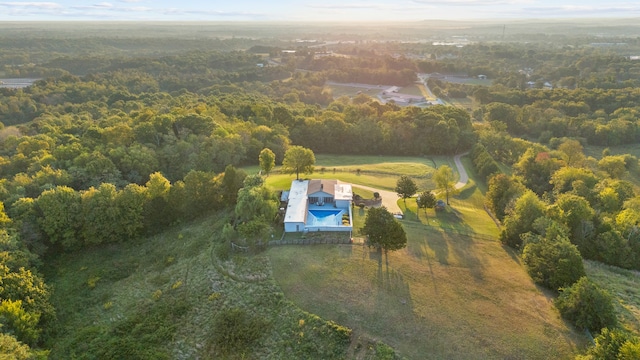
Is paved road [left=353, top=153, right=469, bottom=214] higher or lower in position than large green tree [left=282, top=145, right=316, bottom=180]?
lower

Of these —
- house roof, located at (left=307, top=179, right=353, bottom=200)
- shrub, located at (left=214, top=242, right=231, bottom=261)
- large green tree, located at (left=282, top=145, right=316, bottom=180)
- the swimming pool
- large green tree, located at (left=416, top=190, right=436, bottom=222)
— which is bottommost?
shrub, located at (left=214, top=242, right=231, bottom=261)

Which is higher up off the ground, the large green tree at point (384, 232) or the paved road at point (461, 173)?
the large green tree at point (384, 232)

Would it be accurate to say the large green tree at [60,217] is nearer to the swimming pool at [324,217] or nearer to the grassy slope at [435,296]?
the grassy slope at [435,296]

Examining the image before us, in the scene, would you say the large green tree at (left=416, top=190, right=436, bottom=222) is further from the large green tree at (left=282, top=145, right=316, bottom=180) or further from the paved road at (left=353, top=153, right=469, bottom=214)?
the large green tree at (left=282, top=145, right=316, bottom=180)

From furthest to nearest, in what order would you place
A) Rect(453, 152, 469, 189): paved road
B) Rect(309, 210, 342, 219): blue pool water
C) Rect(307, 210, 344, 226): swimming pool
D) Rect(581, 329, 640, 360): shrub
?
1. Rect(453, 152, 469, 189): paved road
2. Rect(309, 210, 342, 219): blue pool water
3. Rect(307, 210, 344, 226): swimming pool
4. Rect(581, 329, 640, 360): shrub

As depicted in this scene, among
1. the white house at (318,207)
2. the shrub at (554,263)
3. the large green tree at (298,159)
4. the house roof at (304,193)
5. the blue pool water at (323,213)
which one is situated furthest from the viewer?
the large green tree at (298,159)

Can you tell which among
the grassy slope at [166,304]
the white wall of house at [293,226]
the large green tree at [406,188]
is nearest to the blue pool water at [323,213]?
the white wall of house at [293,226]

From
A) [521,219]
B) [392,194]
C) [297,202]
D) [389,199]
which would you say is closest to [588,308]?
[521,219]

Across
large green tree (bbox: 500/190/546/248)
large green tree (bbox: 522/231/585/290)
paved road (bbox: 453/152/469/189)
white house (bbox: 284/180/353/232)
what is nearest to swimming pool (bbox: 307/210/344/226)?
white house (bbox: 284/180/353/232)
